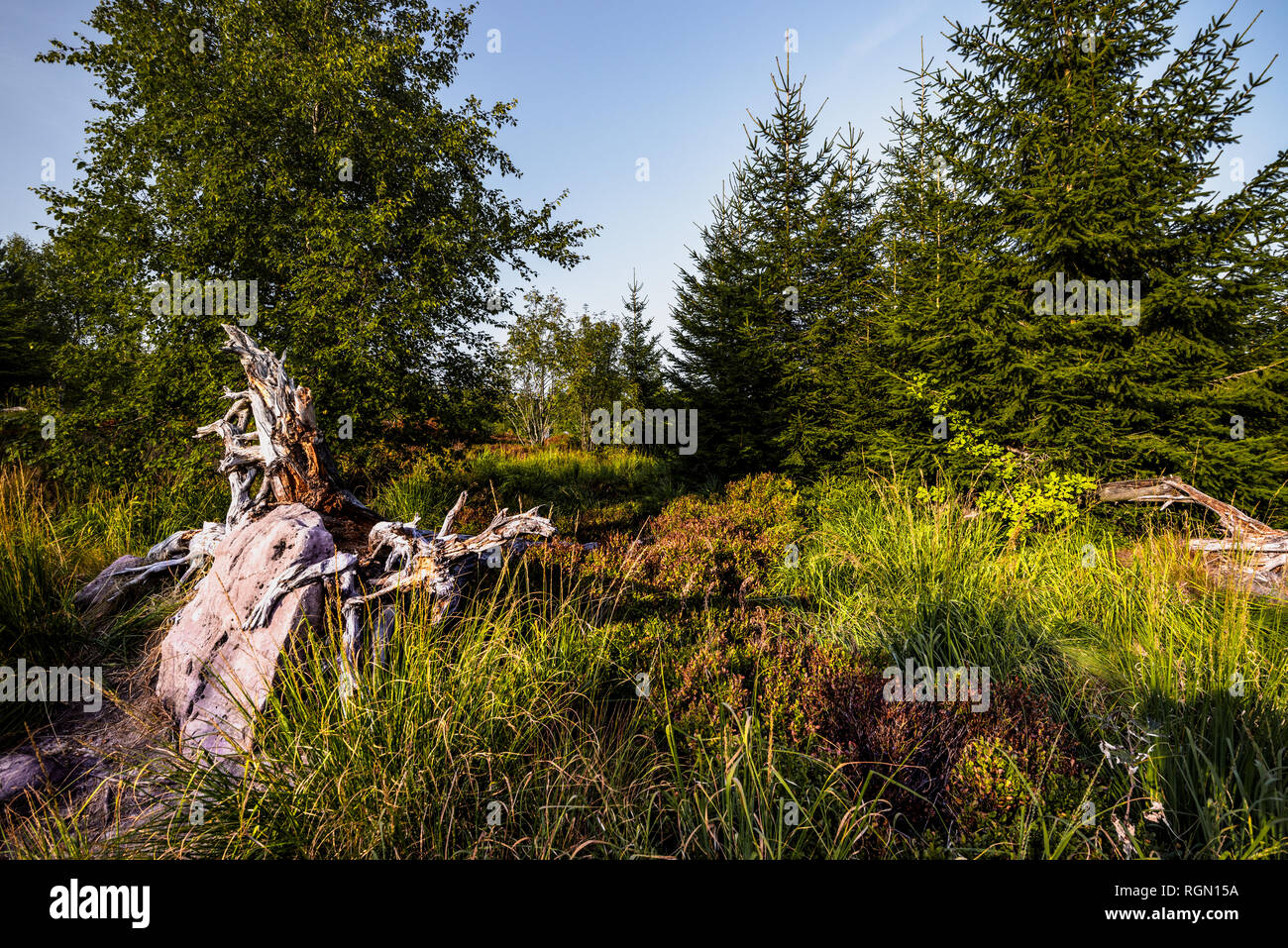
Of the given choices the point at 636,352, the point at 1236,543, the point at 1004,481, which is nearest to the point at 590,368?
the point at 636,352

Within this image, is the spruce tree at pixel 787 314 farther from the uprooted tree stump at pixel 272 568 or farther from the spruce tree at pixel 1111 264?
the uprooted tree stump at pixel 272 568

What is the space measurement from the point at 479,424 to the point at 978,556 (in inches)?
263

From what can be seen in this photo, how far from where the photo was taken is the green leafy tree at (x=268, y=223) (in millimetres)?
6500

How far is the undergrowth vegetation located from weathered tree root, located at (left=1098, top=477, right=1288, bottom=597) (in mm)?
284

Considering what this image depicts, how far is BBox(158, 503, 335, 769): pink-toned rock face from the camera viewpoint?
3205 millimetres

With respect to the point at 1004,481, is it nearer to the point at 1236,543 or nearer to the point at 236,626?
the point at 1236,543

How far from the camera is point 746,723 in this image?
2342mm

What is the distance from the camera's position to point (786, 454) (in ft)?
32.0

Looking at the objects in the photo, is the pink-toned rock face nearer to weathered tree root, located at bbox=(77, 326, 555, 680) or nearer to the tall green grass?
weathered tree root, located at bbox=(77, 326, 555, 680)

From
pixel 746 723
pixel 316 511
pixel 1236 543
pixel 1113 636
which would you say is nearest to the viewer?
pixel 746 723

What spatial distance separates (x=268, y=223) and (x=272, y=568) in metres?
5.95

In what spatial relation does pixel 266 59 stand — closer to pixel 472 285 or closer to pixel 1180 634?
pixel 472 285
